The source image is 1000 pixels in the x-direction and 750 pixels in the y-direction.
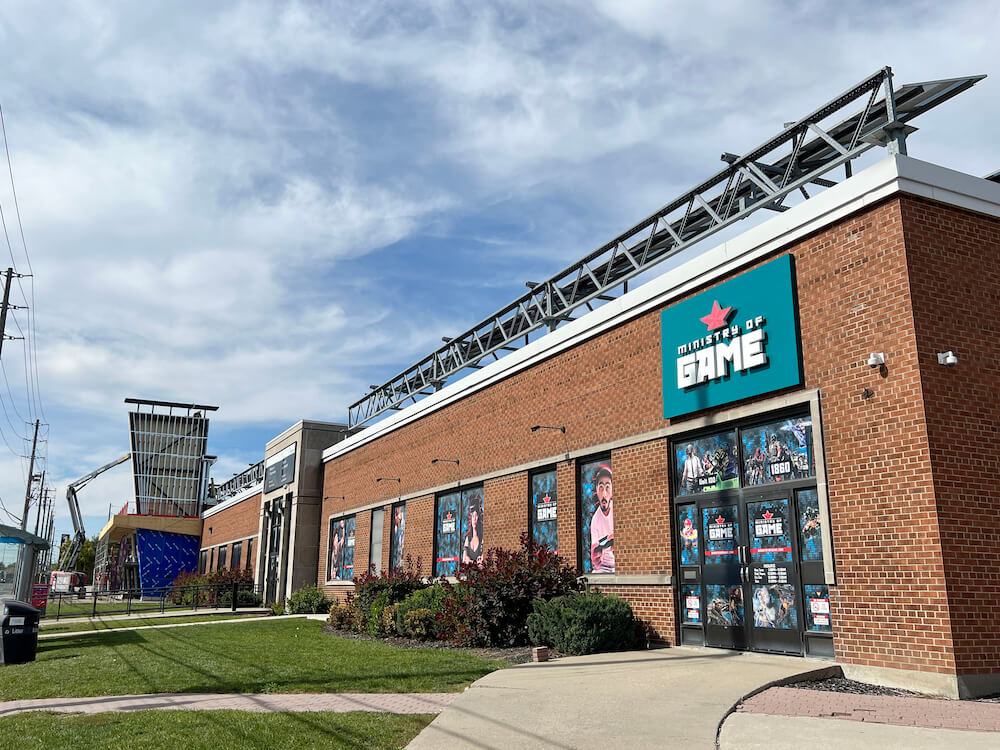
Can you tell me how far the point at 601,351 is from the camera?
16484mm

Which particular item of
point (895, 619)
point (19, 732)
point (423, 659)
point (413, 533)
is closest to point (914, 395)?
point (895, 619)

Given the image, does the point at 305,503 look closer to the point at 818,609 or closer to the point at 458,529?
the point at 458,529

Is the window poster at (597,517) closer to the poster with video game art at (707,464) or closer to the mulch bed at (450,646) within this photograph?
the poster with video game art at (707,464)

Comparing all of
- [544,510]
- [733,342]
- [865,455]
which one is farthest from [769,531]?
[544,510]

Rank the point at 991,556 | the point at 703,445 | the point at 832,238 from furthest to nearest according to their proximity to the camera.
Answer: the point at 703,445 < the point at 832,238 < the point at 991,556

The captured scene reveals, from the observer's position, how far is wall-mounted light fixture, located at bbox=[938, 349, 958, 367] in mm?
9992

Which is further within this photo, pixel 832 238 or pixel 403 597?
pixel 403 597

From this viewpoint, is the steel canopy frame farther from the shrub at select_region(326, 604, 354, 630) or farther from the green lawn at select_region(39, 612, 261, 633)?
the green lawn at select_region(39, 612, 261, 633)

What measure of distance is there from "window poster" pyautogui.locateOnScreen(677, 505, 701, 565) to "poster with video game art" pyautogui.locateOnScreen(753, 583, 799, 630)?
1486mm

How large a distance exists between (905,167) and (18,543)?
2214 cm

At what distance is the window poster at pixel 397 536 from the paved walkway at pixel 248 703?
585 inches

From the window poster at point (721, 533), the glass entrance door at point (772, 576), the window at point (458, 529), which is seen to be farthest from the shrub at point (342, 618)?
the glass entrance door at point (772, 576)

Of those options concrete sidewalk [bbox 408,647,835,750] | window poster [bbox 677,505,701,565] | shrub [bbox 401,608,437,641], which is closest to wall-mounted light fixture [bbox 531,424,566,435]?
window poster [bbox 677,505,701,565]

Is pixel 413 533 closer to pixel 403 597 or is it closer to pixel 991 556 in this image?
pixel 403 597
